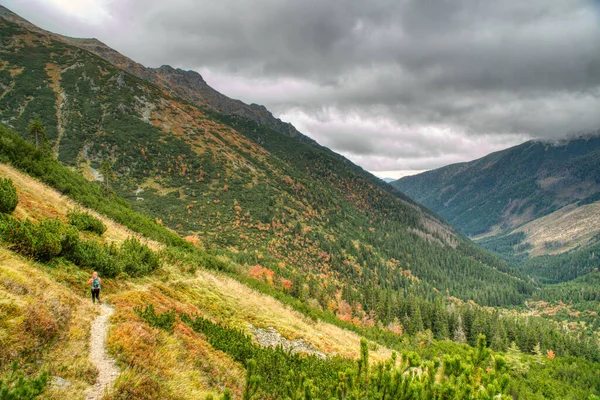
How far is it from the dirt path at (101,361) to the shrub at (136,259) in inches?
204

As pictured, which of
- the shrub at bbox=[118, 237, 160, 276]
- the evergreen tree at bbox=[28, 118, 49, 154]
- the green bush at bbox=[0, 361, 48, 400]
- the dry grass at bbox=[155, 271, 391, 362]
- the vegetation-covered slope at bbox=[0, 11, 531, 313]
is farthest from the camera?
the vegetation-covered slope at bbox=[0, 11, 531, 313]

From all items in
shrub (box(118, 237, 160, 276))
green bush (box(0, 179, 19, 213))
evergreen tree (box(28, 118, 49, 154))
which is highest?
evergreen tree (box(28, 118, 49, 154))

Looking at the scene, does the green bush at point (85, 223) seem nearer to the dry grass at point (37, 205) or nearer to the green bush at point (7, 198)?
the dry grass at point (37, 205)

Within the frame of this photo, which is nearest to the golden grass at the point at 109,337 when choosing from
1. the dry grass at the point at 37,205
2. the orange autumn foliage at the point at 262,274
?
the dry grass at the point at 37,205

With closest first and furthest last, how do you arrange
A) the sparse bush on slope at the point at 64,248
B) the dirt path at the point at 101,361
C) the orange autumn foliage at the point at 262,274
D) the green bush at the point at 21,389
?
the green bush at the point at 21,389
the dirt path at the point at 101,361
the sparse bush on slope at the point at 64,248
the orange autumn foliage at the point at 262,274

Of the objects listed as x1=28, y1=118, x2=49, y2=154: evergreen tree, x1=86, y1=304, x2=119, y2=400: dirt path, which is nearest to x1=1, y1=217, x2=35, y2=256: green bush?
x1=86, y1=304, x2=119, y2=400: dirt path

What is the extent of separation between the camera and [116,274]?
41.2ft

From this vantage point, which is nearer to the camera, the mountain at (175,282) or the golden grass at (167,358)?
the mountain at (175,282)

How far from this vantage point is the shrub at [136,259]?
13.6 meters

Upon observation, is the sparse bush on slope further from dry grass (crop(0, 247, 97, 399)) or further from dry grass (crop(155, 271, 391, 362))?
dry grass (crop(155, 271, 391, 362))

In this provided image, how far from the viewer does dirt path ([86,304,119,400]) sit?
19.6 ft

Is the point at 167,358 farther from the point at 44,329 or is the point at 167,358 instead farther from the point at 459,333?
the point at 459,333

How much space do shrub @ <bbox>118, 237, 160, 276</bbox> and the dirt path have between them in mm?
5186

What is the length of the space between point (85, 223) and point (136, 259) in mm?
4769
